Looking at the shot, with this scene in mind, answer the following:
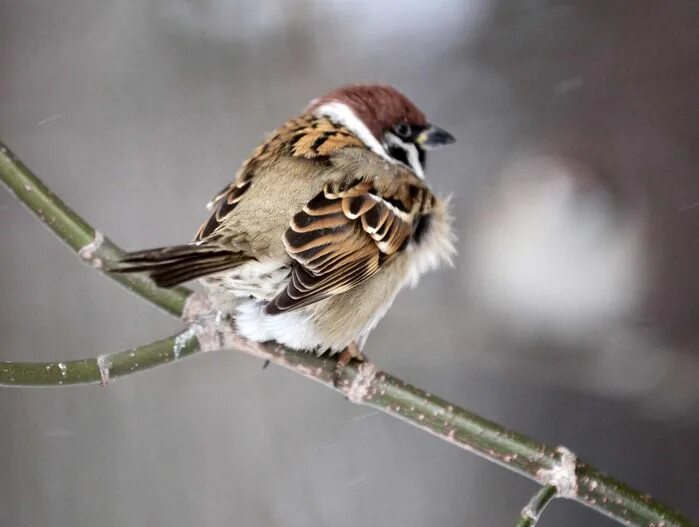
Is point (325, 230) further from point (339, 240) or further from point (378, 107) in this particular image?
point (378, 107)

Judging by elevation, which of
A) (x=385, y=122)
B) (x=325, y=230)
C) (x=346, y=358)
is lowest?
(x=346, y=358)

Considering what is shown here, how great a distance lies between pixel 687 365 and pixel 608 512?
3.81 feet

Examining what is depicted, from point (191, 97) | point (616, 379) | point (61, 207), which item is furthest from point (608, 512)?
point (191, 97)

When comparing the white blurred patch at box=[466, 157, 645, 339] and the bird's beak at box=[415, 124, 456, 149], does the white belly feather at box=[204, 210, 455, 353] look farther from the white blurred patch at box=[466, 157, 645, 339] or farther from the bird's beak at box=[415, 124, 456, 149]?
the white blurred patch at box=[466, 157, 645, 339]

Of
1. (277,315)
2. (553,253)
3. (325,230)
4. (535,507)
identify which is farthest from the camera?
(553,253)

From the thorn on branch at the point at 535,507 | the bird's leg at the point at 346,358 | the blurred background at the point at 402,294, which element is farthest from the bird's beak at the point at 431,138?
the thorn on branch at the point at 535,507

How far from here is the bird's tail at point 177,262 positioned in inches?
51.1

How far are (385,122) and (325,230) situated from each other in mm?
428

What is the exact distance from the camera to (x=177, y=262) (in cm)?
135

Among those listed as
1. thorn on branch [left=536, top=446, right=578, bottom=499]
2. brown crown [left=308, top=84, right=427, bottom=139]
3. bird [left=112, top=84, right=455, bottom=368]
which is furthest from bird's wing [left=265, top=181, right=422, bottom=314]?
Result: thorn on branch [left=536, top=446, right=578, bottom=499]

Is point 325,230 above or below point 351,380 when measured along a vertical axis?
above

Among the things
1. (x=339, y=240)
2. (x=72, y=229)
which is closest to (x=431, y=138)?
(x=339, y=240)

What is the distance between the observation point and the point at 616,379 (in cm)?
258

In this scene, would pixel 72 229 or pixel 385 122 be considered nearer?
pixel 72 229
